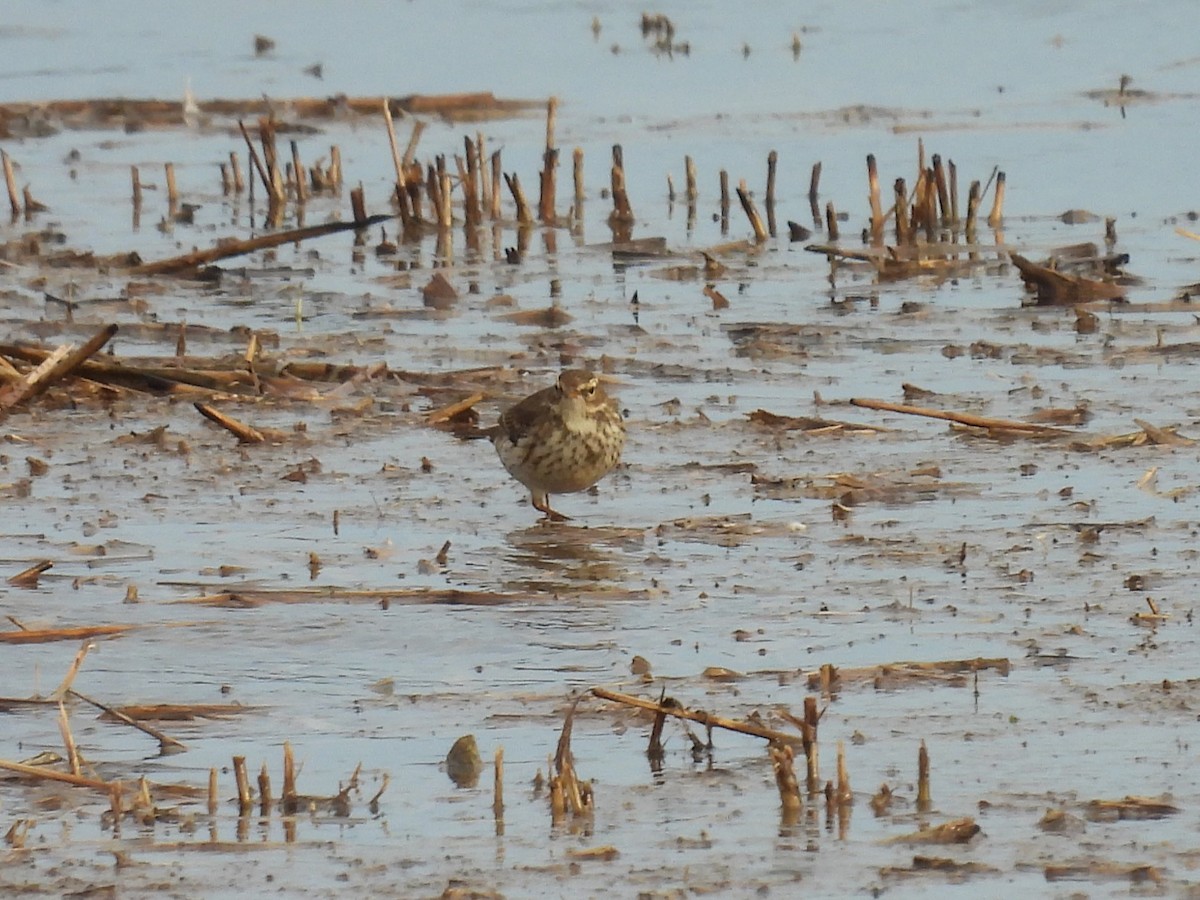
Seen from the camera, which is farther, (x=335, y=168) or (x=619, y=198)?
(x=335, y=168)

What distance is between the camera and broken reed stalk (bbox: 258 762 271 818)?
5.74 m

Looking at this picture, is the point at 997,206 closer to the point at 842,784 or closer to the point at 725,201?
the point at 725,201

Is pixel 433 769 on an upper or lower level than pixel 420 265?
lower

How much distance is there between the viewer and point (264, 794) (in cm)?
576

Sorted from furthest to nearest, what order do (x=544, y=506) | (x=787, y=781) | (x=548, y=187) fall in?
(x=548, y=187) → (x=544, y=506) → (x=787, y=781)

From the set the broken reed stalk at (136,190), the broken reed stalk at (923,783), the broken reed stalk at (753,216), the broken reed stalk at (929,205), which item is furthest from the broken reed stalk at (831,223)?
the broken reed stalk at (923,783)

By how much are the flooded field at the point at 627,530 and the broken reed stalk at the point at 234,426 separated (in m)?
0.05

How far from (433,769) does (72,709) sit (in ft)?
3.67

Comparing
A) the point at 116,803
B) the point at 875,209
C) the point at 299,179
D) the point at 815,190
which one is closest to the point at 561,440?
the point at 116,803

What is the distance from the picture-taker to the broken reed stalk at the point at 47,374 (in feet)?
34.2

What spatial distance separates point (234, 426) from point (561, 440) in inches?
61.9

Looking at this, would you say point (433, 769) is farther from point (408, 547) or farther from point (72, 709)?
point (408, 547)

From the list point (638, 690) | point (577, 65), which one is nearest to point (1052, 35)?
point (577, 65)

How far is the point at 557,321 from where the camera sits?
12.7 meters
